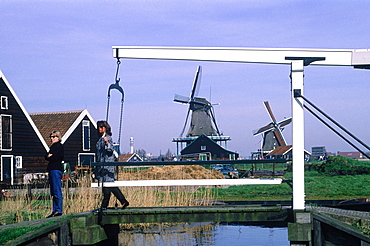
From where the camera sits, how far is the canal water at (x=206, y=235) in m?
13.4

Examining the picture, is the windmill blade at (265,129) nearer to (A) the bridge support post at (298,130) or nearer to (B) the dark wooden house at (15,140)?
(B) the dark wooden house at (15,140)

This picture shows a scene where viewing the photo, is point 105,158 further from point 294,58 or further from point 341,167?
point 341,167

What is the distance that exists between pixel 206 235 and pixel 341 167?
95.5ft

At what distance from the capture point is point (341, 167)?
137 feet

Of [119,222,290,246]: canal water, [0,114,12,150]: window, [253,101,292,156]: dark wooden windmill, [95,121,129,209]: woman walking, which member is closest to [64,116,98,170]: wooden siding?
[0,114,12,150]: window

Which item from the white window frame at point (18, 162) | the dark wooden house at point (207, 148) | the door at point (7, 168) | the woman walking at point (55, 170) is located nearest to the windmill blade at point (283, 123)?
the dark wooden house at point (207, 148)

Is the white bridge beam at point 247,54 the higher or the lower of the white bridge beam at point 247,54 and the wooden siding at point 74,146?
the higher

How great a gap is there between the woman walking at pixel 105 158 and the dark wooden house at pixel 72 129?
27365 mm

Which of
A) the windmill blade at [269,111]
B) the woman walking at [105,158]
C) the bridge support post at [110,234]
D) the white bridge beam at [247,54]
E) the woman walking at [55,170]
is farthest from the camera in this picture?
the windmill blade at [269,111]

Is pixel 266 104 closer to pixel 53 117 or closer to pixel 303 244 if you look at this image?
pixel 53 117

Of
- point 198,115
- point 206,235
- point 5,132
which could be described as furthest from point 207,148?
point 206,235

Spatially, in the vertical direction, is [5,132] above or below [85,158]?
Answer: above

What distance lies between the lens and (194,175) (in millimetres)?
36250

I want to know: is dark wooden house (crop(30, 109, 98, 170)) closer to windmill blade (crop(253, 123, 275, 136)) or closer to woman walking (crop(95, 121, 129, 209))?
woman walking (crop(95, 121, 129, 209))
